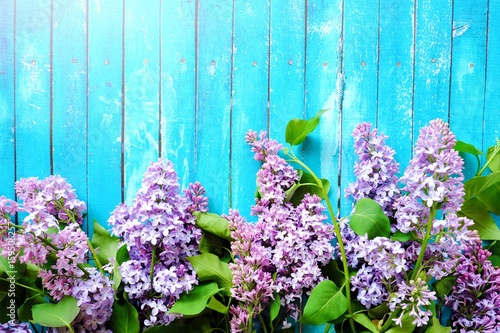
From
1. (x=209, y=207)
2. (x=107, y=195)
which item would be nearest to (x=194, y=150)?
(x=209, y=207)

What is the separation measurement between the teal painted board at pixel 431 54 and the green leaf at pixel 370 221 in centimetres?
32

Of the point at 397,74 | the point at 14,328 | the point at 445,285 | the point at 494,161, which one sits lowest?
the point at 14,328

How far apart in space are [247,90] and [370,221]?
1.68 feet

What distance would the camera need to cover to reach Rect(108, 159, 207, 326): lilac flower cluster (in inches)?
48.1

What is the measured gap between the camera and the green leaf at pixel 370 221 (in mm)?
1240

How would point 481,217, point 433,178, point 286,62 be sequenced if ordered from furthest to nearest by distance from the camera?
point 286,62 < point 481,217 < point 433,178

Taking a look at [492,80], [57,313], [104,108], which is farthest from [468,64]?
[57,313]

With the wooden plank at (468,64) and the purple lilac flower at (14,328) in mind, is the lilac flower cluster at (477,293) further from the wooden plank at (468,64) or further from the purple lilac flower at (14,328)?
the purple lilac flower at (14,328)

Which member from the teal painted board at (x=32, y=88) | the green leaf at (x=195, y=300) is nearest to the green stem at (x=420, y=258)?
the green leaf at (x=195, y=300)

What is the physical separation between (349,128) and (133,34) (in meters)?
0.69

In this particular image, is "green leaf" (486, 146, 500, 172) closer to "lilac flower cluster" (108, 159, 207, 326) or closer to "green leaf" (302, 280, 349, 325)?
"green leaf" (302, 280, 349, 325)

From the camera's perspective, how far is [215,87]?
56.1 inches

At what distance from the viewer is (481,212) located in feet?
4.31

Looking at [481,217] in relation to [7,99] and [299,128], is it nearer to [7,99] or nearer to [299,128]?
[299,128]
